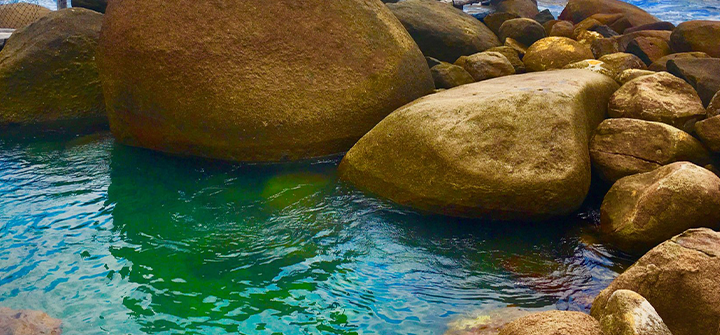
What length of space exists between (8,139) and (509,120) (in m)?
5.97

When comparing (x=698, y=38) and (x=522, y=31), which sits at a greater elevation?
(x=522, y=31)

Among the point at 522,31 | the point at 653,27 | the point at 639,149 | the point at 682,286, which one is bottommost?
the point at 682,286

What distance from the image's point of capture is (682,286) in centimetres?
343

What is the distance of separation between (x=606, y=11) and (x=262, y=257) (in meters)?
12.3

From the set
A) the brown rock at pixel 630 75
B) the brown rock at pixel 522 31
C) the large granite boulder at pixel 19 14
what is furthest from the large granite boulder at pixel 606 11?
the large granite boulder at pixel 19 14

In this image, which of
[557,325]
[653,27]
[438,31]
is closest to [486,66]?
[438,31]

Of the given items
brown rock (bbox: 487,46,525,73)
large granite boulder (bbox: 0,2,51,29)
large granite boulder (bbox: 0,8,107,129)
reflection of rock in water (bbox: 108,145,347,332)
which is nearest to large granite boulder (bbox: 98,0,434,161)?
reflection of rock in water (bbox: 108,145,347,332)

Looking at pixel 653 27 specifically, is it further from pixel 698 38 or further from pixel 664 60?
pixel 664 60

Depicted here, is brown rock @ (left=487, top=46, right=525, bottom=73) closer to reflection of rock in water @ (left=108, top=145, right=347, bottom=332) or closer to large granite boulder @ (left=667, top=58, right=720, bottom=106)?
large granite boulder @ (left=667, top=58, right=720, bottom=106)

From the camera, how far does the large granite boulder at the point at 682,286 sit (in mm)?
3365

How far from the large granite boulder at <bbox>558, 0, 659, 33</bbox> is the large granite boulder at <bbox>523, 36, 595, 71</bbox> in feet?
13.4

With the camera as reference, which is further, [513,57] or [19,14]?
[19,14]

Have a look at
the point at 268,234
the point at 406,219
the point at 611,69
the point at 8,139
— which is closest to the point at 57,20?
the point at 8,139

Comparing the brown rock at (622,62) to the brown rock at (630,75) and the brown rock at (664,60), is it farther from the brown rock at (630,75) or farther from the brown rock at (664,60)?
the brown rock at (630,75)
